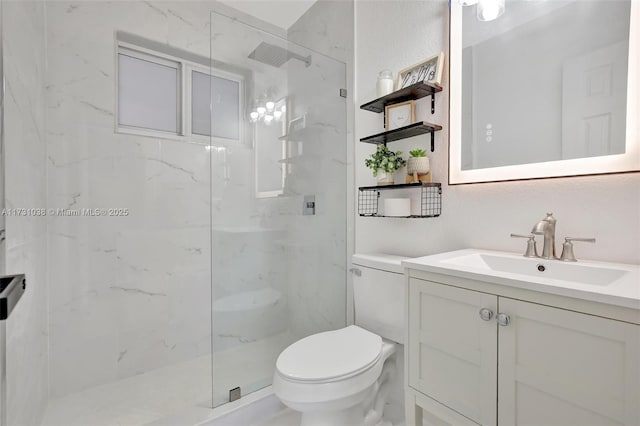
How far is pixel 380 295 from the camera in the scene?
144cm

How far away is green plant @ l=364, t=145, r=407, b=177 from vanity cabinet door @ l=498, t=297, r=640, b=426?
858mm

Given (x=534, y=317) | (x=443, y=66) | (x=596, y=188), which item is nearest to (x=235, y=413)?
(x=534, y=317)

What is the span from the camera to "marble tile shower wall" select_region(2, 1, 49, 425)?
3.42 feet

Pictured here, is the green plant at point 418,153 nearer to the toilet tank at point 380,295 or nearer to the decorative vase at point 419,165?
the decorative vase at point 419,165

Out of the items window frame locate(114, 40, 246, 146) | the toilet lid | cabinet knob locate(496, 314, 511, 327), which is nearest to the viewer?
cabinet knob locate(496, 314, 511, 327)

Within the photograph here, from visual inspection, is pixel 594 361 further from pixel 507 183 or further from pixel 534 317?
pixel 507 183

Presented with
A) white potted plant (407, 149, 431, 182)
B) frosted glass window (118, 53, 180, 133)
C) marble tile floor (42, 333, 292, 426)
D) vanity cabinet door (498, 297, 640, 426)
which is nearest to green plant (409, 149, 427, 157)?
white potted plant (407, 149, 431, 182)

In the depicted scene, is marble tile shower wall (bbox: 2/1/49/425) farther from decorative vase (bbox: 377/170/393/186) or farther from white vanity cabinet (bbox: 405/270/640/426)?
decorative vase (bbox: 377/170/393/186)

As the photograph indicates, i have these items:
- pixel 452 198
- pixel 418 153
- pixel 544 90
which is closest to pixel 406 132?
pixel 418 153

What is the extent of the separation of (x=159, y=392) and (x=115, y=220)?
1.07 metres

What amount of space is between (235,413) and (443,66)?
196 cm

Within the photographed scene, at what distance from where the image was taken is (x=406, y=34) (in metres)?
1.57

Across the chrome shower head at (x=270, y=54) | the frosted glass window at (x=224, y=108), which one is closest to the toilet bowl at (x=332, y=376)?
the frosted glass window at (x=224, y=108)

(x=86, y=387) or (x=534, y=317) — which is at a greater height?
(x=534, y=317)
